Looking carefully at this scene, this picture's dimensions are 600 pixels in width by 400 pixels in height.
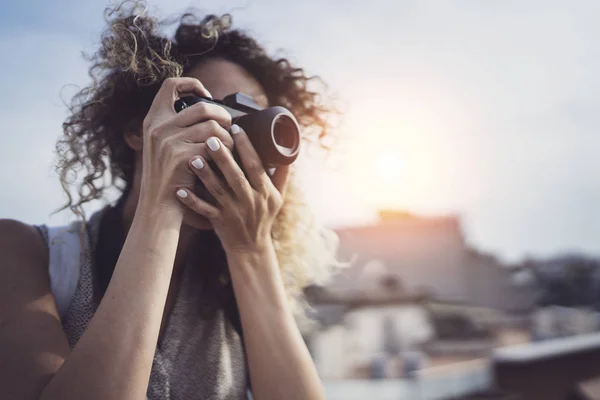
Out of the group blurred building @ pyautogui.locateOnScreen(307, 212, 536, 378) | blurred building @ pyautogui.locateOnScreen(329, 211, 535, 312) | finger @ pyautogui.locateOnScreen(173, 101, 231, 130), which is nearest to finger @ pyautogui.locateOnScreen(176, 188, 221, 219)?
finger @ pyautogui.locateOnScreen(173, 101, 231, 130)

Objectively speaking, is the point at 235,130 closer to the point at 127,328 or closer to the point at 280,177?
the point at 280,177

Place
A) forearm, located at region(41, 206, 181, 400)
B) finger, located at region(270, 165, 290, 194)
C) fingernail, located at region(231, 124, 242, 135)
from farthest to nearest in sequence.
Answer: finger, located at region(270, 165, 290, 194)
fingernail, located at region(231, 124, 242, 135)
forearm, located at region(41, 206, 181, 400)

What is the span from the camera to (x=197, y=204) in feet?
3.14

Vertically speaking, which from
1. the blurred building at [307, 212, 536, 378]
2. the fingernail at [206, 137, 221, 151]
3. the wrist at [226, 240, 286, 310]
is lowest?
the wrist at [226, 240, 286, 310]

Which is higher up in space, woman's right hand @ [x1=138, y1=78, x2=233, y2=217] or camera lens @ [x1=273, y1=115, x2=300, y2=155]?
camera lens @ [x1=273, y1=115, x2=300, y2=155]

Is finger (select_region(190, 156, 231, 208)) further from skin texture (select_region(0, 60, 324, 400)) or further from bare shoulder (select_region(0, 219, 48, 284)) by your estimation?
bare shoulder (select_region(0, 219, 48, 284))

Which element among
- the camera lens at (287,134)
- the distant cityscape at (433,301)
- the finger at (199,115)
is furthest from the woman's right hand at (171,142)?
the distant cityscape at (433,301)

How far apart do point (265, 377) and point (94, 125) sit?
0.57m

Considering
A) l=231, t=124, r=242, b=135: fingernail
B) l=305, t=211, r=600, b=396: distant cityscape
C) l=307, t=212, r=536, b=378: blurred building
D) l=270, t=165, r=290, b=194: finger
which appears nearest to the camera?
l=231, t=124, r=242, b=135: fingernail

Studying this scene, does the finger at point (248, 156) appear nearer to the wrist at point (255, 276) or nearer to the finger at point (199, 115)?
the finger at point (199, 115)

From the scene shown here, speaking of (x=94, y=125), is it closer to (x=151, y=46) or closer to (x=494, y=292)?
(x=151, y=46)

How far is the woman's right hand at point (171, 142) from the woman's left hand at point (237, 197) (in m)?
0.02

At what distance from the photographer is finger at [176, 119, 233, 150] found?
0.94m

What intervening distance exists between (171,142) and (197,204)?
0.11 m
